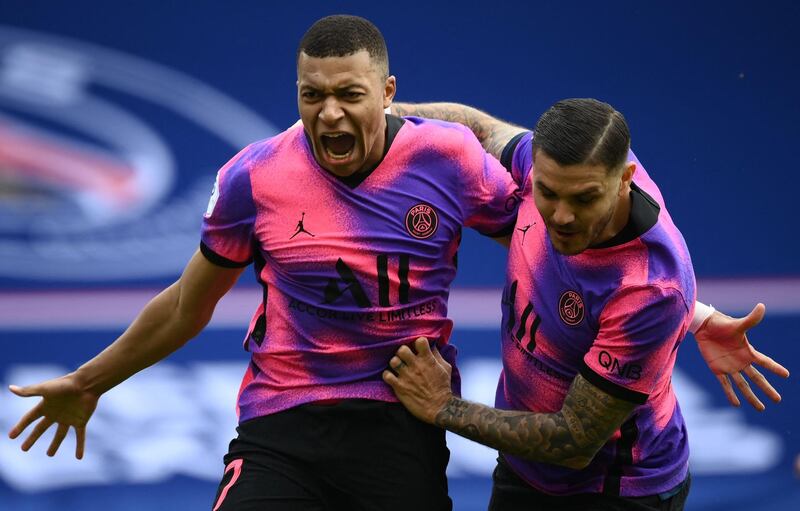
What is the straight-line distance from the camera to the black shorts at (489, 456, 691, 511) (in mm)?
4039

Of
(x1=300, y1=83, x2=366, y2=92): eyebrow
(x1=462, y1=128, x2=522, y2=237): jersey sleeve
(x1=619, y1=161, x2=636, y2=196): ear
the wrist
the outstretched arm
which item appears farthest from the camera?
the wrist

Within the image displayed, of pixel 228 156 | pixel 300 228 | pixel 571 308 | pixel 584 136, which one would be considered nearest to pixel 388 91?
pixel 300 228

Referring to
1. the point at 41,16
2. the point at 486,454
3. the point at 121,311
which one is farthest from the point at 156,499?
the point at 41,16

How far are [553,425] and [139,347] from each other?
1320 mm

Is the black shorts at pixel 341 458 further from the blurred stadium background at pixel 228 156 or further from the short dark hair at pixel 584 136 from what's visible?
the blurred stadium background at pixel 228 156

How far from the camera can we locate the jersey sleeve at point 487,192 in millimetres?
3955

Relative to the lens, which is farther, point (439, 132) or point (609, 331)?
point (439, 132)

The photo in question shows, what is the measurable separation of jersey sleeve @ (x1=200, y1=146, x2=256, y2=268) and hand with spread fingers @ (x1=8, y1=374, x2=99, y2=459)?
68 cm

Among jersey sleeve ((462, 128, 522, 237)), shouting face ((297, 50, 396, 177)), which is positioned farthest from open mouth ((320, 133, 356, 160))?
jersey sleeve ((462, 128, 522, 237))

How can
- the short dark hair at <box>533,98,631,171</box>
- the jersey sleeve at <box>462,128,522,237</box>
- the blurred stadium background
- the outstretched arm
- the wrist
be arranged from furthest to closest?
the blurred stadium background, the wrist, the outstretched arm, the jersey sleeve at <box>462,128,522,237</box>, the short dark hair at <box>533,98,631,171</box>

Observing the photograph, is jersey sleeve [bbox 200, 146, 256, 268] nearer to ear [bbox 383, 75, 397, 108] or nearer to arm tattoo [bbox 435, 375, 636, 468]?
ear [bbox 383, 75, 397, 108]

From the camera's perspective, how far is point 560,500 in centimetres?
412

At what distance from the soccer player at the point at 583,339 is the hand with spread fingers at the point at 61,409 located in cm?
106

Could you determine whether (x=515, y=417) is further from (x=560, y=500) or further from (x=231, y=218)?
(x=231, y=218)
